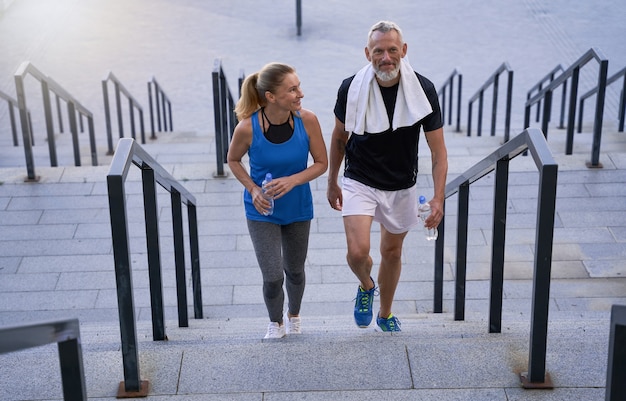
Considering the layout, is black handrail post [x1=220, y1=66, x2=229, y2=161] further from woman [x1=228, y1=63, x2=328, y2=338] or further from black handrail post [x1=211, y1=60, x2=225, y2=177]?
woman [x1=228, y1=63, x2=328, y2=338]

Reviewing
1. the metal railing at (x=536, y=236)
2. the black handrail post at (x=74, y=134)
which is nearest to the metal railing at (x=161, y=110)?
the black handrail post at (x=74, y=134)

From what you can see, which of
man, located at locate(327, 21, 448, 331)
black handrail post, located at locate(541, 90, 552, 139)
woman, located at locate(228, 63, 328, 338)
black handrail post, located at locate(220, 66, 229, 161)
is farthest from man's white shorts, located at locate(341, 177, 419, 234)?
black handrail post, located at locate(541, 90, 552, 139)

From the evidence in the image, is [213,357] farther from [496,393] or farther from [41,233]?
[41,233]

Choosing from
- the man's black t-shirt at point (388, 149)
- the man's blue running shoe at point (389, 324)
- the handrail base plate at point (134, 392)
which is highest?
the man's black t-shirt at point (388, 149)

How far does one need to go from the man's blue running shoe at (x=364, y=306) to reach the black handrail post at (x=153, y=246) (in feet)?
3.38

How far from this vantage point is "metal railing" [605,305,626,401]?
241 centimetres

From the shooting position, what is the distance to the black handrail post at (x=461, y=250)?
4.71m

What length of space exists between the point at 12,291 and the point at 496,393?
11.6 feet

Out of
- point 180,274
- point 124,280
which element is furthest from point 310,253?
point 124,280

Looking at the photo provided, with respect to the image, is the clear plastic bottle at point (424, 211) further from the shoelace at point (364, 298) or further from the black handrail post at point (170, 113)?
the black handrail post at point (170, 113)

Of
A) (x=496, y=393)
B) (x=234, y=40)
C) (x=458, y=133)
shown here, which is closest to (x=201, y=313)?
(x=496, y=393)

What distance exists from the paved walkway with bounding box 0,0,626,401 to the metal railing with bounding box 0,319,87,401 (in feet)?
3.04

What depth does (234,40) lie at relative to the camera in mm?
14898

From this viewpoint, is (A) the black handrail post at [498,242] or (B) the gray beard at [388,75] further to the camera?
(B) the gray beard at [388,75]
